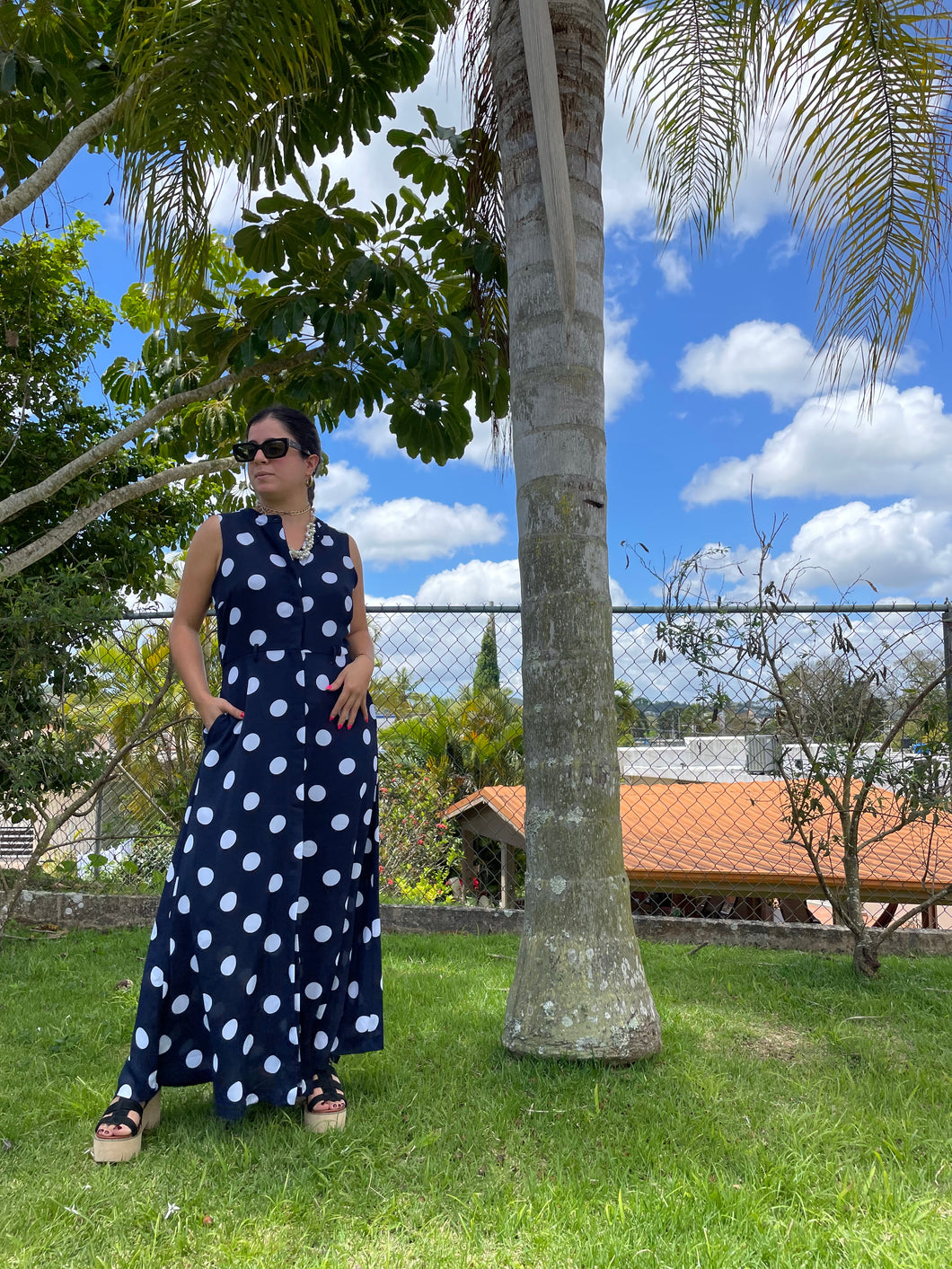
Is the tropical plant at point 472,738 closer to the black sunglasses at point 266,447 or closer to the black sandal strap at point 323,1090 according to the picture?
the black sandal strap at point 323,1090

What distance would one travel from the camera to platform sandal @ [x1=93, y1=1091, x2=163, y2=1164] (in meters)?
2.02

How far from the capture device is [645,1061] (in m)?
2.52

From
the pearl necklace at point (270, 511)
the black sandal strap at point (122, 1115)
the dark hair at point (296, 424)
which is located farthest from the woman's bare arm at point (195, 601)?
the black sandal strap at point (122, 1115)

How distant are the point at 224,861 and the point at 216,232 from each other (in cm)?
772

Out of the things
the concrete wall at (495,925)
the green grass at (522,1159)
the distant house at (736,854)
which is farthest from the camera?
the distant house at (736,854)

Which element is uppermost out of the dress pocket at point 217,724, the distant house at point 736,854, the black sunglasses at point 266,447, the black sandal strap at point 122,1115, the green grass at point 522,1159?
the black sunglasses at point 266,447

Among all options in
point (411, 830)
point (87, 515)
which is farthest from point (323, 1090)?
point (411, 830)

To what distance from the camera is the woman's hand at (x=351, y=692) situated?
2.34 metres

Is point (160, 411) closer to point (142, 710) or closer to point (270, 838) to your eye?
point (142, 710)

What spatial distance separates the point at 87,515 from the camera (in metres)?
6.09

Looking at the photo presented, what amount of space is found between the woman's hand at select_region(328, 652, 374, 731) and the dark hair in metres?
0.52

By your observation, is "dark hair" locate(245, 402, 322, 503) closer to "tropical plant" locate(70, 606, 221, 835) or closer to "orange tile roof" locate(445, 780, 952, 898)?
"tropical plant" locate(70, 606, 221, 835)

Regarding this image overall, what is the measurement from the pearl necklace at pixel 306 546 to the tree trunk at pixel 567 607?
0.67m

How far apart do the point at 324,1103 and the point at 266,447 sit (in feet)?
5.55
